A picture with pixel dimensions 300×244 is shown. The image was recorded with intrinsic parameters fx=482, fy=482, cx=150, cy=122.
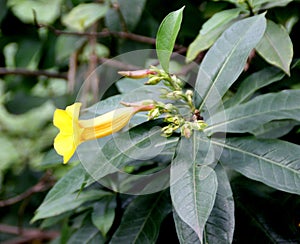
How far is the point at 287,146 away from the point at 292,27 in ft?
1.76

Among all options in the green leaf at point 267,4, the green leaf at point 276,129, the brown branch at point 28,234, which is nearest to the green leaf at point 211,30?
the green leaf at point 267,4

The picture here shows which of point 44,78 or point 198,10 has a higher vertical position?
point 198,10

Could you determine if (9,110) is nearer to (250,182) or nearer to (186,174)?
(250,182)

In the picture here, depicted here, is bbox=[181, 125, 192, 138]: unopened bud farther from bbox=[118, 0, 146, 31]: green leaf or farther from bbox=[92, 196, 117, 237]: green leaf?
bbox=[118, 0, 146, 31]: green leaf

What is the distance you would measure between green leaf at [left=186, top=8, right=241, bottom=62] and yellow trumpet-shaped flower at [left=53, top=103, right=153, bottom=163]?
390mm

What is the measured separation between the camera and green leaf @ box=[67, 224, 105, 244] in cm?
126

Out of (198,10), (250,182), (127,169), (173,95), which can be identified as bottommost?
(127,169)

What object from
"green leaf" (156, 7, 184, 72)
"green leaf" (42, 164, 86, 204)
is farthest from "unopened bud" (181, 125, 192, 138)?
"green leaf" (42, 164, 86, 204)

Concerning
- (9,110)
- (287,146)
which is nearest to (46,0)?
(9,110)

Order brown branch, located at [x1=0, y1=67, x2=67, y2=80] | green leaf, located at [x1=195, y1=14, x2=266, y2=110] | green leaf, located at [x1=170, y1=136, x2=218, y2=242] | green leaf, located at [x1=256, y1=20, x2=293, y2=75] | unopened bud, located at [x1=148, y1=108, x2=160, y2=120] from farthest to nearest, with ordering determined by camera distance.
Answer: brown branch, located at [x1=0, y1=67, x2=67, y2=80] < green leaf, located at [x1=256, y1=20, x2=293, y2=75] < green leaf, located at [x1=195, y1=14, x2=266, y2=110] < unopened bud, located at [x1=148, y1=108, x2=160, y2=120] < green leaf, located at [x1=170, y1=136, x2=218, y2=242]

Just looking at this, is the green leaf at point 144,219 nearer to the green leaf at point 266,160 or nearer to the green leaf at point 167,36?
the green leaf at point 266,160

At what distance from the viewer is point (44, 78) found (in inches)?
88.8

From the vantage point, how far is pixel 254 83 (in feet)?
4.01

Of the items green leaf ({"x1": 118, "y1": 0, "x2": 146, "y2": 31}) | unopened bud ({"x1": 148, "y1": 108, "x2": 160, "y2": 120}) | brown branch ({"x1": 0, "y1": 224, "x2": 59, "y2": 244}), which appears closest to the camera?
unopened bud ({"x1": 148, "y1": 108, "x2": 160, "y2": 120})
